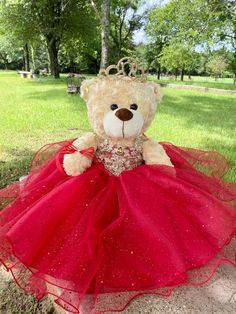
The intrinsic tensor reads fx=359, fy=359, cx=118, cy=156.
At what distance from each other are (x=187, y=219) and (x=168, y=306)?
1.75ft

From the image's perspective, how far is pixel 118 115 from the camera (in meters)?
2.40

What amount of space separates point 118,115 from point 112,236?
2.66 feet

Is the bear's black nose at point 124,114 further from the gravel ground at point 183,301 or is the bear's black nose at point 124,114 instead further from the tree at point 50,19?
the tree at point 50,19

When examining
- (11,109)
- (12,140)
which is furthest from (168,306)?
(11,109)

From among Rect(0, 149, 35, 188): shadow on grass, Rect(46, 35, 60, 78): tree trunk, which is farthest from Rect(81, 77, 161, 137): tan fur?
Rect(46, 35, 60, 78): tree trunk

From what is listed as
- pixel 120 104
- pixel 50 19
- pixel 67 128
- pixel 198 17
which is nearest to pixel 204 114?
pixel 67 128

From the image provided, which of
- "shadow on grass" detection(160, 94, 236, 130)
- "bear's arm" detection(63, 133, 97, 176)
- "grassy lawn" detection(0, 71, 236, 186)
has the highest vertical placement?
"bear's arm" detection(63, 133, 97, 176)

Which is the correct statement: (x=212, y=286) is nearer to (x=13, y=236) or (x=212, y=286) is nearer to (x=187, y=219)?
(x=187, y=219)

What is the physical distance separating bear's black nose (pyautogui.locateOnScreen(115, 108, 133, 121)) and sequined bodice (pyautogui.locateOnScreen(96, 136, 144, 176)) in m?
0.29

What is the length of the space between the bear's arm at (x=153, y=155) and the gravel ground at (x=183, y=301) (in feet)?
2.67

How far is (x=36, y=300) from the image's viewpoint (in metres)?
2.30

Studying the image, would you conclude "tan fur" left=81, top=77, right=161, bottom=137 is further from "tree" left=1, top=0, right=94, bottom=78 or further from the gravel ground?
"tree" left=1, top=0, right=94, bottom=78

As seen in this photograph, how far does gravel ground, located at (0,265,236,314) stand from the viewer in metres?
1.95

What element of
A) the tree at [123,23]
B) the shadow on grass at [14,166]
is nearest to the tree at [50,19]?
the tree at [123,23]
